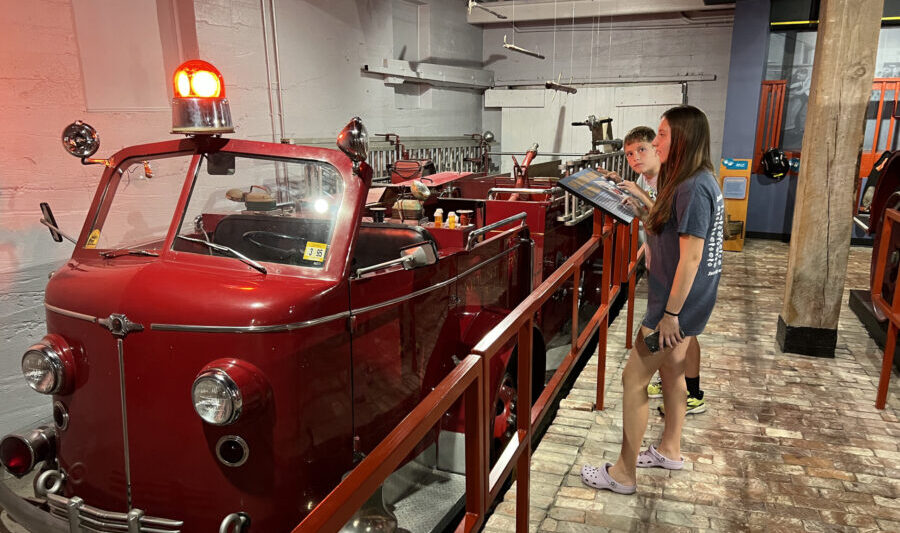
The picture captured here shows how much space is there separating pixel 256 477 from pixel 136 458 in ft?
1.69

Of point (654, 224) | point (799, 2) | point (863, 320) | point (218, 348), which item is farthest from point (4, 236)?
point (799, 2)

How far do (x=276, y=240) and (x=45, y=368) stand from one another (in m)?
1.08

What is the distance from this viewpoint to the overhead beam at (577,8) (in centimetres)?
1127

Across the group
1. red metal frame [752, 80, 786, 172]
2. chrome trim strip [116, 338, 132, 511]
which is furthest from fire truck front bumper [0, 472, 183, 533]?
red metal frame [752, 80, 786, 172]

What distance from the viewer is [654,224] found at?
2812 mm

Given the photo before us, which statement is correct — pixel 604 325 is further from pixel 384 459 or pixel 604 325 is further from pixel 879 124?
pixel 879 124

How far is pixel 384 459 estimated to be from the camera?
1.41 metres

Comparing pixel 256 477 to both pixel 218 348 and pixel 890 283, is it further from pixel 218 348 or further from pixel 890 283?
pixel 890 283

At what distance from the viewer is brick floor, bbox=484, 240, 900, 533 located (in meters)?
2.92

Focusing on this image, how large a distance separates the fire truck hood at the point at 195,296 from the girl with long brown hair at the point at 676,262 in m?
1.43

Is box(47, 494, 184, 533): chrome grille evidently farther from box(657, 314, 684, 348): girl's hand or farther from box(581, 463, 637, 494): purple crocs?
box(657, 314, 684, 348): girl's hand

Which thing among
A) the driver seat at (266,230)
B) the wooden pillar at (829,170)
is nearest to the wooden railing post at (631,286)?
the wooden pillar at (829,170)

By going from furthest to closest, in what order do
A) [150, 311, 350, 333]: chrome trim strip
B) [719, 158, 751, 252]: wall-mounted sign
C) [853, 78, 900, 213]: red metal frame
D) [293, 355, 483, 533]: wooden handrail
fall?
1. [719, 158, 751, 252]: wall-mounted sign
2. [853, 78, 900, 213]: red metal frame
3. [150, 311, 350, 333]: chrome trim strip
4. [293, 355, 483, 533]: wooden handrail

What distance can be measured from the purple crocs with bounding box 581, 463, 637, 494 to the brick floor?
37 millimetres
